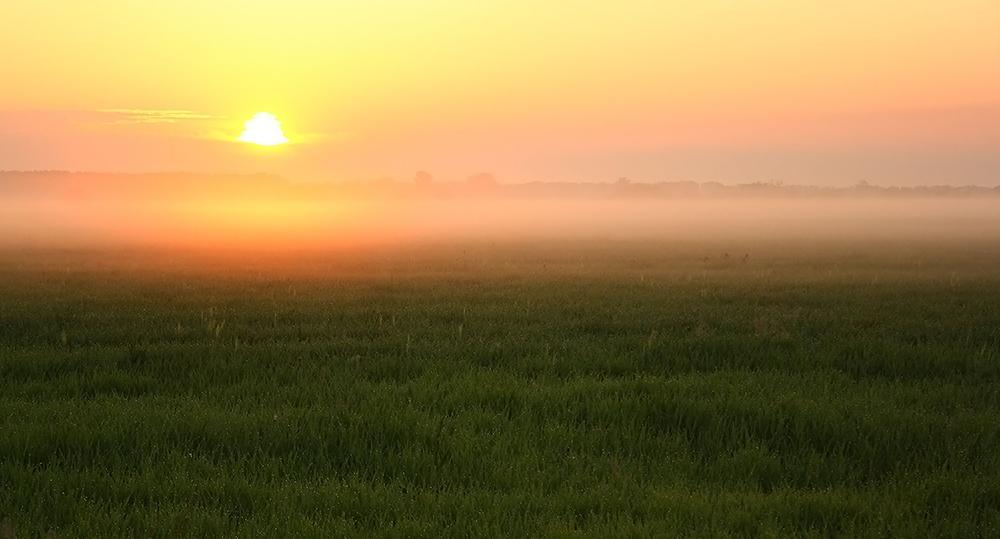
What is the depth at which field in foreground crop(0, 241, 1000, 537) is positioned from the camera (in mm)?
5227

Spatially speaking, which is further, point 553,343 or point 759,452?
point 553,343

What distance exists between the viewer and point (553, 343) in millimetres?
11203

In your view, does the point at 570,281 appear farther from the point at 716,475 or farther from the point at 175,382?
the point at 716,475

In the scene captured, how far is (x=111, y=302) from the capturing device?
16.1m

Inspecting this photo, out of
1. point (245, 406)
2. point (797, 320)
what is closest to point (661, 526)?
point (245, 406)

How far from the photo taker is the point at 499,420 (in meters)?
7.22

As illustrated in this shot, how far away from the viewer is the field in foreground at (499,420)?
5227 millimetres

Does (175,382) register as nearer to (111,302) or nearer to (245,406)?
(245,406)

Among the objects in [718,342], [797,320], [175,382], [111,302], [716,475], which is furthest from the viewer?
[111,302]

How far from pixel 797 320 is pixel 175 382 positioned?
34.6ft

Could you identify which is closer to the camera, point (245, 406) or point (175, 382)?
point (245, 406)

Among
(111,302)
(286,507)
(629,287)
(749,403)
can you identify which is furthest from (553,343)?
(111,302)

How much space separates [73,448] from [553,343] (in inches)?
260

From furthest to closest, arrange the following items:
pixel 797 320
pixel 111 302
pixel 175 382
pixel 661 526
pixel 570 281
→ 1. pixel 570 281
2. pixel 111 302
3. pixel 797 320
4. pixel 175 382
5. pixel 661 526
